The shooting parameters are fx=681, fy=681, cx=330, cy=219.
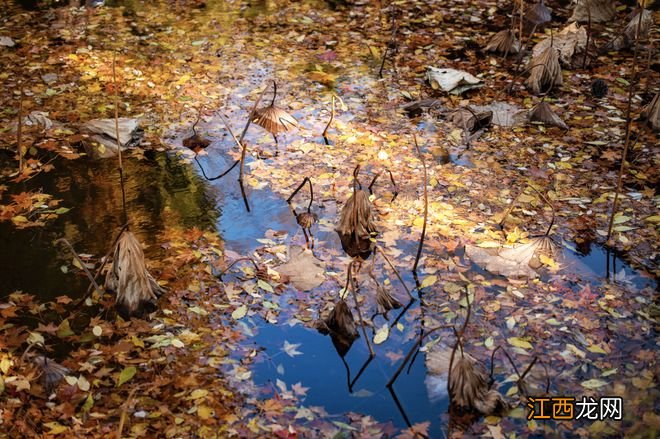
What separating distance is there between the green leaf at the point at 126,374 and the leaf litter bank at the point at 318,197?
0.12ft

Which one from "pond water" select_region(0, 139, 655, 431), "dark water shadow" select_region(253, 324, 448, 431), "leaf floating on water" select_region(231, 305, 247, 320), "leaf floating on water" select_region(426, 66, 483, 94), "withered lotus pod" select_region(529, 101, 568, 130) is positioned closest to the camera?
"dark water shadow" select_region(253, 324, 448, 431)

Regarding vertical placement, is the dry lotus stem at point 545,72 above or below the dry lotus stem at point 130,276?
above

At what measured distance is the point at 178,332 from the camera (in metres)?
4.37

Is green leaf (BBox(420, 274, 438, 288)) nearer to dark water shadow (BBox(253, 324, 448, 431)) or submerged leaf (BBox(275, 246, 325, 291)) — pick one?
dark water shadow (BBox(253, 324, 448, 431))

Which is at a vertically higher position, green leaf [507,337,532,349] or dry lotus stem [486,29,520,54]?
dry lotus stem [486,29,520,54]

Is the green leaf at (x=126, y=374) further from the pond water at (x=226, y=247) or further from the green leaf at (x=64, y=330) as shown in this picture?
the pond water at (x=226, y=247)

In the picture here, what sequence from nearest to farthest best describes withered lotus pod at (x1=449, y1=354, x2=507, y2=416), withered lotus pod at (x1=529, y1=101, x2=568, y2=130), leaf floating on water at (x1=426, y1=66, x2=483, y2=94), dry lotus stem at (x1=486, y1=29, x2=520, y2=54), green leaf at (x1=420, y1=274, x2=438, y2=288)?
withered lotus pod at (x1=449, y1=354, x2=507, y2=416), green leaf at (x1=420, y1=274, x2=438, y2=288), withered lotus pod at (x1=529, y1=101, x2=568, y2=130), leaf floating on water at (x1=426, y1=66, x2=483, y2=94), dry lotus stem at (x1=486, y1=29, x2=520, y2=54)

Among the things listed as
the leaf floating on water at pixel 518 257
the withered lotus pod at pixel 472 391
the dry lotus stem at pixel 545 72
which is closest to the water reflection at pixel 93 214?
the leaf floating on water at pixel 518 257

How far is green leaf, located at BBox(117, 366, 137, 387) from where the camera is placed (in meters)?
3.98

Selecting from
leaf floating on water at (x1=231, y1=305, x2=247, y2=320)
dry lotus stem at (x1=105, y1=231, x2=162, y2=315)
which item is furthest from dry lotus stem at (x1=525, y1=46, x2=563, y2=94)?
dry lotus stem at (x1=105, y1=231, x2=162, y2=315)

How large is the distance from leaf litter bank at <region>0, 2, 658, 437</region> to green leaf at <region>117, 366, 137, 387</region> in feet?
0.12

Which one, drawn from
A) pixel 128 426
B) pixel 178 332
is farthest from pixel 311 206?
pixel 128 426

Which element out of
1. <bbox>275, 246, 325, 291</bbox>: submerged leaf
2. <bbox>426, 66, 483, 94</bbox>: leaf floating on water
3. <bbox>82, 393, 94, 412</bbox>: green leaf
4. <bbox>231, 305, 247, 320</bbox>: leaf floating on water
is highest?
<bbox>426, 66, 483, 94</bbox>: leaf floating on water

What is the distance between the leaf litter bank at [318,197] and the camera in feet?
12.9
